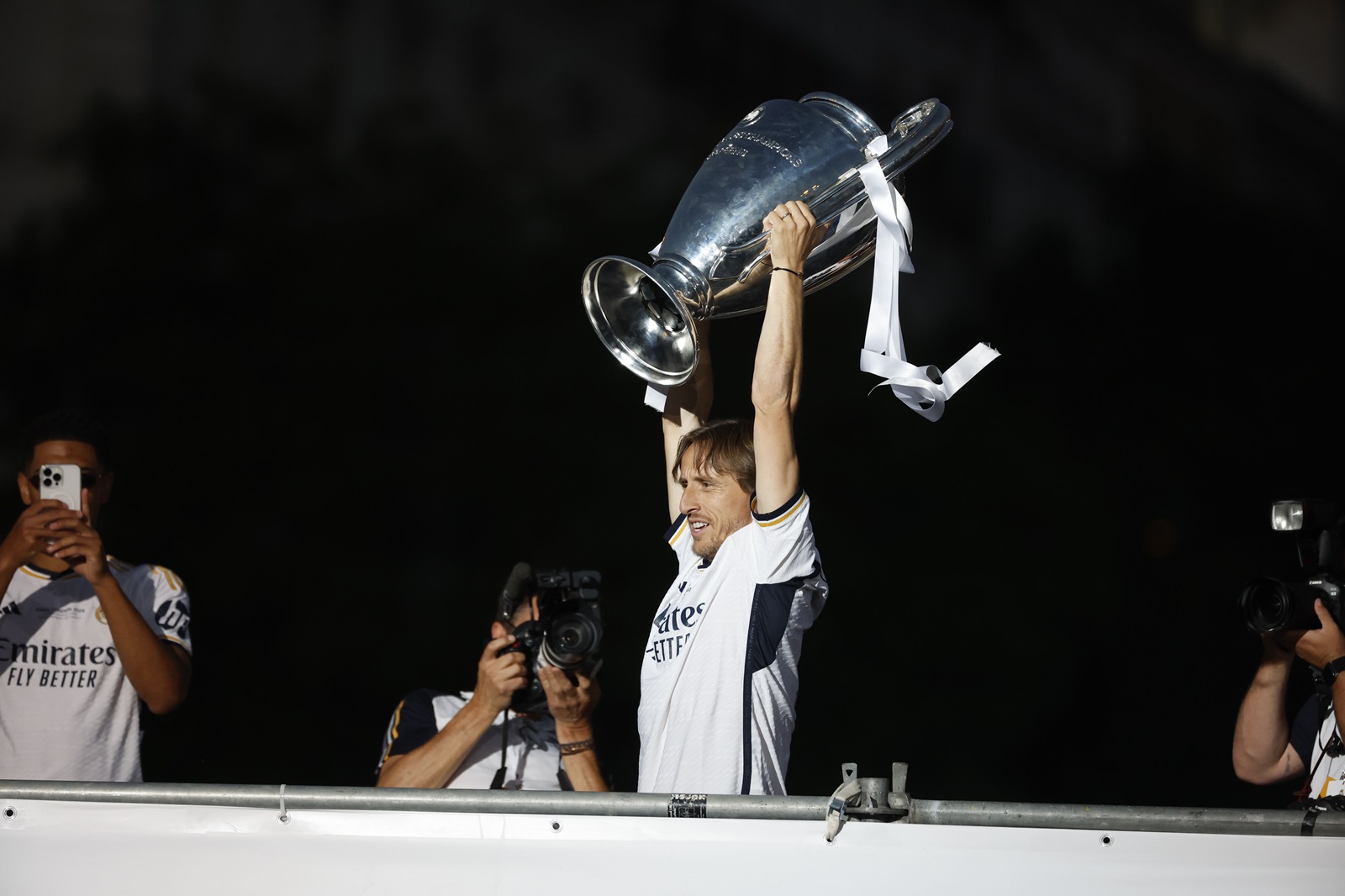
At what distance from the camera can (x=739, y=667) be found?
183cm

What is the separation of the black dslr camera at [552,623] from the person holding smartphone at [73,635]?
0.64 m

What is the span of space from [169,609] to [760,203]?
1.35 metres

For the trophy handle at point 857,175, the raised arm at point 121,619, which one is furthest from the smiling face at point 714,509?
the raised arm at point 121,619

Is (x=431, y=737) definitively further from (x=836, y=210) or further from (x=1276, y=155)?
(x=1276, y=155)

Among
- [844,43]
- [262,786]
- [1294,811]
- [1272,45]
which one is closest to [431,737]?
[262,786]

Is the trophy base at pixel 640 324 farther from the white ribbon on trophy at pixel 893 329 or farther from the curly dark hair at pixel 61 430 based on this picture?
the curly dark hair at pixel 61 430

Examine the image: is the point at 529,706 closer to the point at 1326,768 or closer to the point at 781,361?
the point at 781,361

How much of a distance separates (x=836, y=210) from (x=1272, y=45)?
7.81 ft

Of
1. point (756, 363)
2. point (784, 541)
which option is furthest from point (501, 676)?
point (756, 363)

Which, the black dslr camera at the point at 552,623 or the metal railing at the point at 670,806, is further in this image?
the black dslr camera at the point at 552,623

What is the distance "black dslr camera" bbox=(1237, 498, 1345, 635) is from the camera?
6.11 feet

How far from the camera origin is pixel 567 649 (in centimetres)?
209

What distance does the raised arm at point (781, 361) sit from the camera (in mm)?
1813

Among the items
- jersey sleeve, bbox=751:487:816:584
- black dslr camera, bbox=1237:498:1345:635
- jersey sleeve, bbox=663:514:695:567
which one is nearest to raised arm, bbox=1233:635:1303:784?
black dslr camera, bbox=1237:498:1345:635
